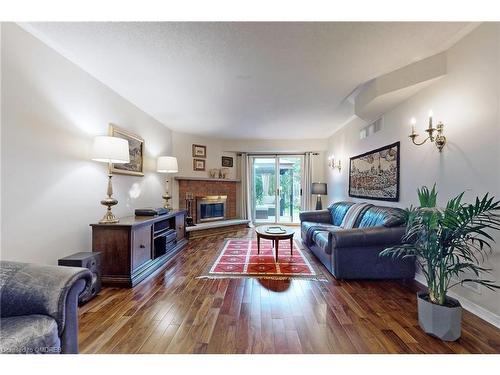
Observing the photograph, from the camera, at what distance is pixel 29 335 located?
1098 millimetres

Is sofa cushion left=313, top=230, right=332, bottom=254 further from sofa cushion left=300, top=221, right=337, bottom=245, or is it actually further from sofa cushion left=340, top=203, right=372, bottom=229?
sofa cushion left=340, top=203, right=372, bottom=229

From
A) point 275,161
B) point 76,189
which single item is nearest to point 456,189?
point 76,189

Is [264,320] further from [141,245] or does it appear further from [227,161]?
[227,161]

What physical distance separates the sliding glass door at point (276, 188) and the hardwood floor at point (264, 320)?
13.7 feet

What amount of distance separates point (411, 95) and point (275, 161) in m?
4.22

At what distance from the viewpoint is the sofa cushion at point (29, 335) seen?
105cm

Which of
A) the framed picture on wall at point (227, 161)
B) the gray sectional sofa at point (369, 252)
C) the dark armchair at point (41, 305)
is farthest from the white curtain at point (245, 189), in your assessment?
the dark armchair at point (41, 305)

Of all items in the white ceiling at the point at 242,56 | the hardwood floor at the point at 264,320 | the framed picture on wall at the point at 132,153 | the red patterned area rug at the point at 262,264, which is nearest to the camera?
the hardwood floor at the point at 264,320

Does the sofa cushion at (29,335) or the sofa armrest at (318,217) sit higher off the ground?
the sofa armrest at (318,217)

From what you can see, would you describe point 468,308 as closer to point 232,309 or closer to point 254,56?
point 232,309

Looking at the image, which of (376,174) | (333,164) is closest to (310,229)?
(376,174)

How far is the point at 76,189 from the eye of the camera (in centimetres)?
264

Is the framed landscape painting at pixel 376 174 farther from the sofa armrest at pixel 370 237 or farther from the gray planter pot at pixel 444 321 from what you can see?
the gray planter pot at pixel 444 321
